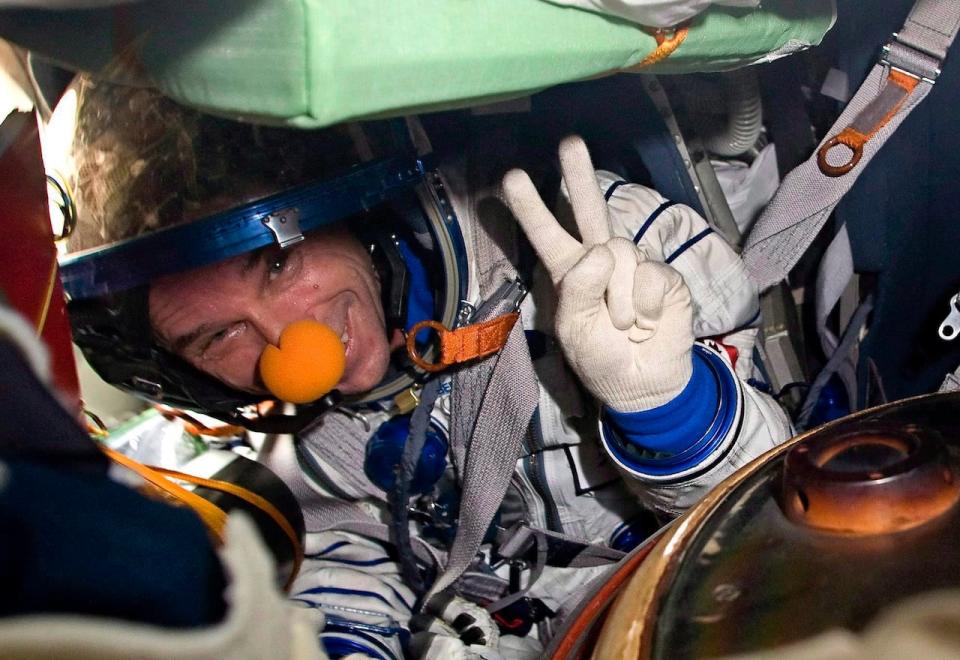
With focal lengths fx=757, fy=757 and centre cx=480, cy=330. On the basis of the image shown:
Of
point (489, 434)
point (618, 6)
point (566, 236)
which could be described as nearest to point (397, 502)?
point (489, 434)

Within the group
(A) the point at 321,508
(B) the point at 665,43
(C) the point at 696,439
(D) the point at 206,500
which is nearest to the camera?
(B) the point at 665,43

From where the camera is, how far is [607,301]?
86cm

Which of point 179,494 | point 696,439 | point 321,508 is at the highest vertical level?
point 179,494

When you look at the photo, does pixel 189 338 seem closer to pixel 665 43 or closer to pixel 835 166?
pixel 665 43

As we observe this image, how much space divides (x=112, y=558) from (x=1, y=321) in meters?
0.11

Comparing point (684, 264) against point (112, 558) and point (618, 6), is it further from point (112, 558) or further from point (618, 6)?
point (112, 558)

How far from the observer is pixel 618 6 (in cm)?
60

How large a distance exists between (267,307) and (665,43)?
2.03 ft

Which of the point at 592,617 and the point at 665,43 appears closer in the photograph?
the point at 592,617

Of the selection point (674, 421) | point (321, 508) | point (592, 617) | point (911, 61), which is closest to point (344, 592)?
point (321, 508)

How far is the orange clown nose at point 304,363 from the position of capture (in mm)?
961

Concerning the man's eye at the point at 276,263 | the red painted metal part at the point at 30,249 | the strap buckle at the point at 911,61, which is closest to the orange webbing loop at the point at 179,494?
the red painted metal part at the point at 30,249

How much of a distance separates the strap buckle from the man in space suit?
307mm

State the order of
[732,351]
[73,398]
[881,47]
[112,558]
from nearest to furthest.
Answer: [112,558]
[73,398]
[881,47]
[732,351]
